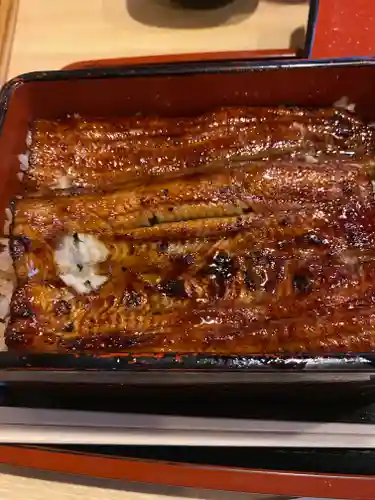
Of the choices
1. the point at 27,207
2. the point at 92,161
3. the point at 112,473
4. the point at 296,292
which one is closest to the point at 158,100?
the point at 92,161

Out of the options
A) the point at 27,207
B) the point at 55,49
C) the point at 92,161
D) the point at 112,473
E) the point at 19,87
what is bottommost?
the point at 112,473

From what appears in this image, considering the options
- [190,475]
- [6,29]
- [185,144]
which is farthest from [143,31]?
[190,475]

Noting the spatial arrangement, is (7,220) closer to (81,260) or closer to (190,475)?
(81,260)

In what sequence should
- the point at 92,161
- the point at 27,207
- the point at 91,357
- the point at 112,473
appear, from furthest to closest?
the point at 92,161 → the point at 27,207 → the point at 112,473 → the point at 91,357

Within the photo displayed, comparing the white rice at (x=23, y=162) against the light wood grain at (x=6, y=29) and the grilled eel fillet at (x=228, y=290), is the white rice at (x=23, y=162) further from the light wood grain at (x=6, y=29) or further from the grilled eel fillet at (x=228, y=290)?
the light wood grain at (x=6, y=29)

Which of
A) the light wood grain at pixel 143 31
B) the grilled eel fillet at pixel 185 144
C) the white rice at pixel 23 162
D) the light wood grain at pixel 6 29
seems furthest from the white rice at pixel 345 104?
the light wood grain at pixel 6 29

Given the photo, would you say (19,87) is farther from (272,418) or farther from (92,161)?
(272,418)
